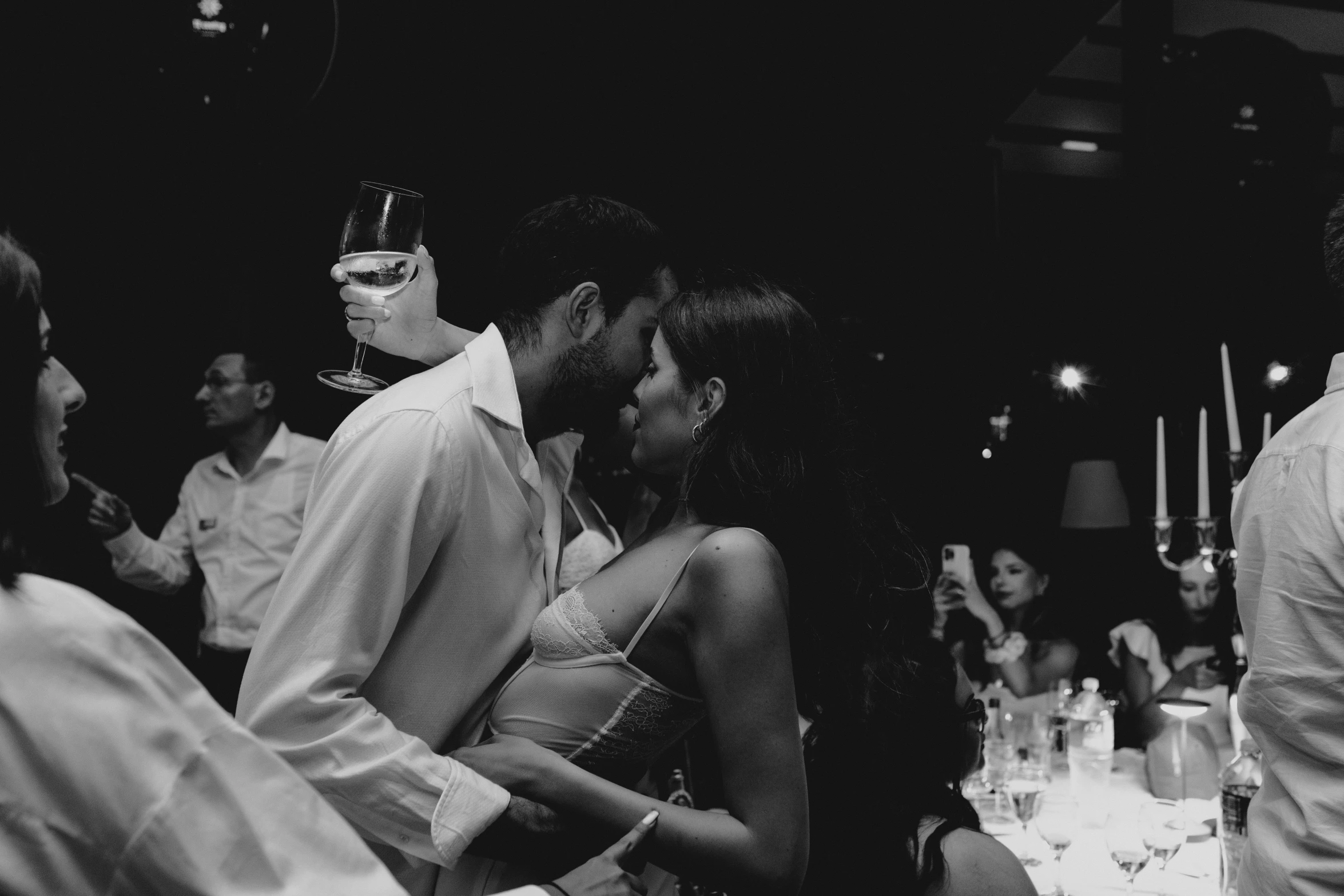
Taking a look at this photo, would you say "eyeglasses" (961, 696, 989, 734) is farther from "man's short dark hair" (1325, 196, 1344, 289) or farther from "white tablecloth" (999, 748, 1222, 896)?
"man's short dark hair" (1325, 196, 1344, 289)

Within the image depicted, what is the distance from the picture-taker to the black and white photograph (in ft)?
4.21

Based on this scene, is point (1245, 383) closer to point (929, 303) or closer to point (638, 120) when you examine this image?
point (929, 303)

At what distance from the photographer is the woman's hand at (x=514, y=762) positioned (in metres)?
1.31

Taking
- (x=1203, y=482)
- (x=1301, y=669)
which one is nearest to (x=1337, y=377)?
(x=1301, y=669)

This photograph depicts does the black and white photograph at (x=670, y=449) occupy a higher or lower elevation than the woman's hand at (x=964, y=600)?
higher

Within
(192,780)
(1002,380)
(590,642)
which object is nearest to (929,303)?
(1002,380)

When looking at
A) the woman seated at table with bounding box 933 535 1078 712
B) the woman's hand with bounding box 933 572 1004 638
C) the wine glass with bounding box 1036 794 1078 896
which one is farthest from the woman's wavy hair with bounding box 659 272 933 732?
the woman seated at table with bounding box 933 535 1078 712

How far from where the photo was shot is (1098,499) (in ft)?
15.3

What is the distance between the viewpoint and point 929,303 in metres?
4.56

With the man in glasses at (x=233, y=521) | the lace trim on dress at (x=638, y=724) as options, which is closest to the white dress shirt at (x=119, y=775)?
the lace trim on dress at (x=638, y=724)

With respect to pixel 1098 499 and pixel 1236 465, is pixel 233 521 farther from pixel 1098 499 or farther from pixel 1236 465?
pixel 1236 465

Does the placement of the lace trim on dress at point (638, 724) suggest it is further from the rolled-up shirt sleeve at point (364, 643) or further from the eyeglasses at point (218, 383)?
the eyeglasses at point (218, 383)

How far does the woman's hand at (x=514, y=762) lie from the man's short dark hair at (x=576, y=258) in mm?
669

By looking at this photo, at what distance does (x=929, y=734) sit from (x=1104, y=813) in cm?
129
